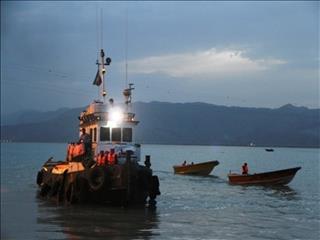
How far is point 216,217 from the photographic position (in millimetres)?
24266

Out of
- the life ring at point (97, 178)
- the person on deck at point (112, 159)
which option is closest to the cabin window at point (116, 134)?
the person on deck at point (112, 159)

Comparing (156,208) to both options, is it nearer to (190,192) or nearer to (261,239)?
(261,239)

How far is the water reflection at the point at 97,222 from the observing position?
1915 centimetres

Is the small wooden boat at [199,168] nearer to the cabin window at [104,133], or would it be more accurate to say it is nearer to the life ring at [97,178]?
the cabin window at [104,133]

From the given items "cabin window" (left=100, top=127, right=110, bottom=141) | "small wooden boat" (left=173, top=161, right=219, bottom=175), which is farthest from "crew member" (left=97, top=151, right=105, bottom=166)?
"small wooden boat" (left=173, top=161, right=219, bottom=175)

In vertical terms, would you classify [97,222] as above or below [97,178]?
below

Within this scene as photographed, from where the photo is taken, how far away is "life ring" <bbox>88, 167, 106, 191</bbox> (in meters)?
23.8

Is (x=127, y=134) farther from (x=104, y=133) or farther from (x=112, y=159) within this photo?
(x=112, y=159)

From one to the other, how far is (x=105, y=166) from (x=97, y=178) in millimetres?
634

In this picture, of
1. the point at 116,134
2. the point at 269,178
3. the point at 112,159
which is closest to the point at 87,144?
the point at 116,134

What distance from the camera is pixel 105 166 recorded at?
944 inches

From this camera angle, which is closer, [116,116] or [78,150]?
[116,116]

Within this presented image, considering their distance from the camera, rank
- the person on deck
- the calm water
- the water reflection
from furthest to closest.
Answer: the person on deck < the calm water < the water reflection

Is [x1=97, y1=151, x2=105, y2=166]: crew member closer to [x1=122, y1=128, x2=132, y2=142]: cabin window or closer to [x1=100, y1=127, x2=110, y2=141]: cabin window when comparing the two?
[x1=100, y1=127, x2=110, y2=141]: cabin window
